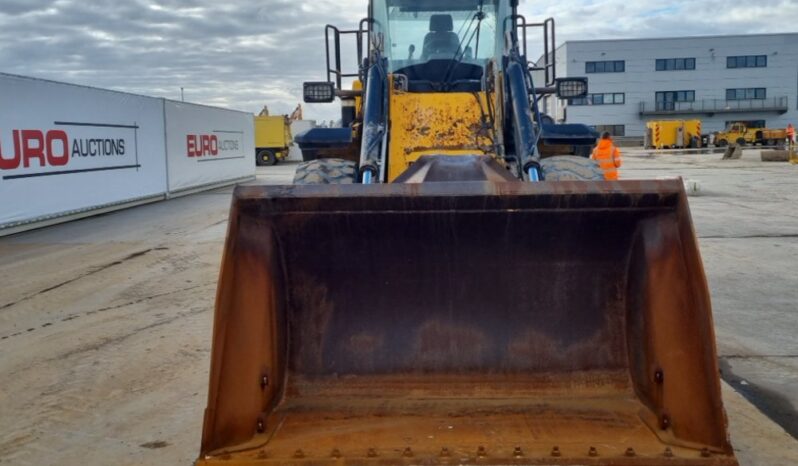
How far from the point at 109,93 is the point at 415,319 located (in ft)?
47.2

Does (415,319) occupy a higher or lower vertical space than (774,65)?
lower

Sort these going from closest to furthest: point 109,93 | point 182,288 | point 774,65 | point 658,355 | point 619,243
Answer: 1. point 658,355
2. point 619,243
3. point 182,288
4. point 109,93
5. point 774,65

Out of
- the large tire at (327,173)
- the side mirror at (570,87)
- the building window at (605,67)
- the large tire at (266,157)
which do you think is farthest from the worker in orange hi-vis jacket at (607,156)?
the building window at (605,67)

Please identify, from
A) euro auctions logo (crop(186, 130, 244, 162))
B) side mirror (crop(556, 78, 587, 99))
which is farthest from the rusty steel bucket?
euro auctions logo (crop(186, 130, 244, 162))

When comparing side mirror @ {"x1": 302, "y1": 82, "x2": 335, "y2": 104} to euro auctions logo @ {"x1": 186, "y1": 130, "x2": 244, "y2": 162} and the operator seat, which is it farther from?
euro auctions logo @ {"x1": 186, "y1": 130, "x2": 244, "y2": 162}

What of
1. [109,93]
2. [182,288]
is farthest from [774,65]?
[182,288]

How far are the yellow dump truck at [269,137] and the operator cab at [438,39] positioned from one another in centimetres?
3447

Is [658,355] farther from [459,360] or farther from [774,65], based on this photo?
[774,65]

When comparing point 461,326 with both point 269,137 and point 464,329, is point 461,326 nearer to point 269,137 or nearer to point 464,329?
point 464,329

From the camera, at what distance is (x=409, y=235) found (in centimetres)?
362

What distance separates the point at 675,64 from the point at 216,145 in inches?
2062

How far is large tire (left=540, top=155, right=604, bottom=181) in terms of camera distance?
5.45 meters

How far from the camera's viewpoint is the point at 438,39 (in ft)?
20.2

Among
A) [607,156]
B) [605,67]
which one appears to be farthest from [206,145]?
[605,67]
